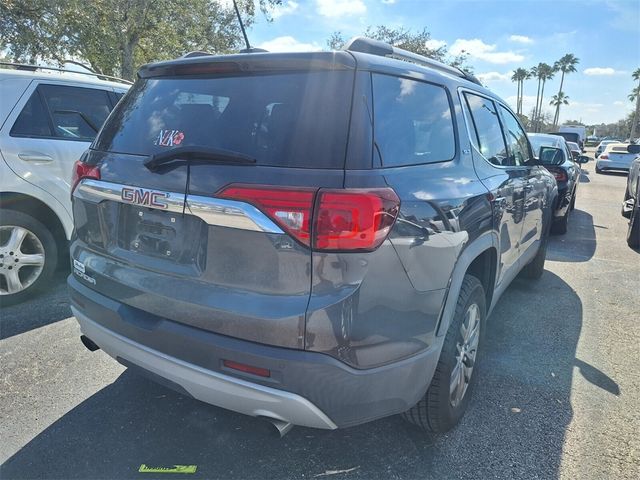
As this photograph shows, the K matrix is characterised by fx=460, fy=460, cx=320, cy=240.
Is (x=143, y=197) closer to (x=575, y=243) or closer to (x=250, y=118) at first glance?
(x=250, y=118)

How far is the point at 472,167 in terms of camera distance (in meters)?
2.62

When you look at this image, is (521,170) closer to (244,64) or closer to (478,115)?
(478,115)

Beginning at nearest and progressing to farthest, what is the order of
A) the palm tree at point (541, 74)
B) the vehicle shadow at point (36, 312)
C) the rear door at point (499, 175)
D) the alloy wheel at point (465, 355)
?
the alloy wheel at point (465, 355) < the rear door at point (499, 175) < the vehicle shadow at point (36, 312) < the palm tree at point (541, 74)

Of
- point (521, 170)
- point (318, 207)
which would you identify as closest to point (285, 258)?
point (318, 207)

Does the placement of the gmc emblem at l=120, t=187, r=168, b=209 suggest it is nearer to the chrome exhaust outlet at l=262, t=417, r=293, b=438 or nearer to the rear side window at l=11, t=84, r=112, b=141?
the chrome exhaust outlet at l=262, t=417, r=293, b=438

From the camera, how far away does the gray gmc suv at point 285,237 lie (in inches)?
67.9

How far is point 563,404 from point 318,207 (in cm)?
221

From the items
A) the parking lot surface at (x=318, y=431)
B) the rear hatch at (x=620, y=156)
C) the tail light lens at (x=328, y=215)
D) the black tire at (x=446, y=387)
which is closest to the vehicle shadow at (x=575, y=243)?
the parking lot surface at (x=318, y=431)

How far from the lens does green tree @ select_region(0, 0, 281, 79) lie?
11.4 meters

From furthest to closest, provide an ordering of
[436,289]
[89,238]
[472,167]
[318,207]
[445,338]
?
[472,167] → [89,238] → [445,338] → [436,289] → [318,207]

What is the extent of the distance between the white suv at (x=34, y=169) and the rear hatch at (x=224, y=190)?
201cm

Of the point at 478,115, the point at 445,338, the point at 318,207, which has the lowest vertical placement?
the point at 445,338

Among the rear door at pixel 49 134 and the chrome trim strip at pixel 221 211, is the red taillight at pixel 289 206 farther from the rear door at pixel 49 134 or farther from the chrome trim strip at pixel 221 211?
the rear door at pixel 49 134

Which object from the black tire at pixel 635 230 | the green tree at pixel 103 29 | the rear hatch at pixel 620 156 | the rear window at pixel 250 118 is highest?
the green tree at pixel 103 29
